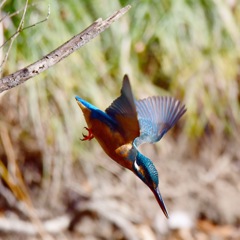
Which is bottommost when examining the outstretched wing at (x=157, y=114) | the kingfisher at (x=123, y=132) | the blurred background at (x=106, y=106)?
the kingfisher at (x=123, y=132)

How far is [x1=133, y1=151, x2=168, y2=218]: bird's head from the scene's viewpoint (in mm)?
1777

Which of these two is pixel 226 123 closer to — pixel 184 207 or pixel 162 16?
pixel 184 207

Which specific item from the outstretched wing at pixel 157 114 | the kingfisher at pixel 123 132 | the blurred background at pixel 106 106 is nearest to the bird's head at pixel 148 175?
the kingfisher at pixel 123 132

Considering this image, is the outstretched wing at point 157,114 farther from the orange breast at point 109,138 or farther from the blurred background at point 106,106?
Answer: the blurred background at point 106,106

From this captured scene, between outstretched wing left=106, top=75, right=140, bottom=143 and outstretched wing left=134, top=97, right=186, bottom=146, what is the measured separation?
0.33 m

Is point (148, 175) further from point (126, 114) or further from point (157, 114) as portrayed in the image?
point (157, 114)

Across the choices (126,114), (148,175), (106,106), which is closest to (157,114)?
(148,175)

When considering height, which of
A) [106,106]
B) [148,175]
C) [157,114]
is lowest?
[148,175]

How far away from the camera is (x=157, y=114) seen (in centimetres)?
209

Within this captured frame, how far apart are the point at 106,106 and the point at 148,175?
2.75 m

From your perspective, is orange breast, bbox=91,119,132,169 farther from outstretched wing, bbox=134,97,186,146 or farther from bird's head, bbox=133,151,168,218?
outstretched wing, bbox=134,97,186,146

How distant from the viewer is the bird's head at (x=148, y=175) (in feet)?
5.83

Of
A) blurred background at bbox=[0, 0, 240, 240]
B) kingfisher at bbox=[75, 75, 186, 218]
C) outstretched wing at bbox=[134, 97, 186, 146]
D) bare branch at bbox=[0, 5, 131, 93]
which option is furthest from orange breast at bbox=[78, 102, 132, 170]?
blurred background at bbox=[0, 0, 240, 240]

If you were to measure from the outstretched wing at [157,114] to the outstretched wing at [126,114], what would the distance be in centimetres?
33
